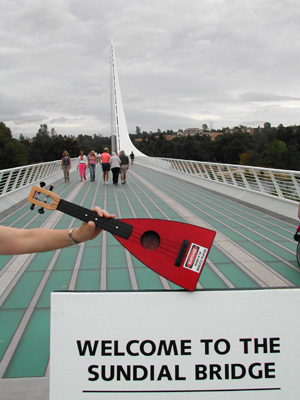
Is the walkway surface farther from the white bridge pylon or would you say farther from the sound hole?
the white bridge pylon

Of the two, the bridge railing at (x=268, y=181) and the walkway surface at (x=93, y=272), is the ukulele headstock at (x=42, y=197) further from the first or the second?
the bridge railing at (x=268, y=181)

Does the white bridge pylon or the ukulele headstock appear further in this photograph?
the white bridge pylon

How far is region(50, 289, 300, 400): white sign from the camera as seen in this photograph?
6.48 ft

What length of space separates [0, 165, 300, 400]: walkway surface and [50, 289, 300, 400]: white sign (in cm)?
98

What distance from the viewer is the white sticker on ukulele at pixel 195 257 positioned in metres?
2.10

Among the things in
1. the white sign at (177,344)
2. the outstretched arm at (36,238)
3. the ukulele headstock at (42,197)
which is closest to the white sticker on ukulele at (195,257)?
the white sign at (177,344)

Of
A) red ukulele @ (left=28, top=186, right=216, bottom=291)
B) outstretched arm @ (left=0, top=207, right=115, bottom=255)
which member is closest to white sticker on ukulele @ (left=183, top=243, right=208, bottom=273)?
red ukulele @ (left=28, top=186, right=216, bottom=291)

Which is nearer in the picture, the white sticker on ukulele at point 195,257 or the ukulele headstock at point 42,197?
the white sticker on ukulele at point 195,257

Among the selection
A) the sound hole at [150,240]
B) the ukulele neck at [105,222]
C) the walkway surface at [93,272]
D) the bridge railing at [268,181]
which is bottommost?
the walkway surface at [93,272]

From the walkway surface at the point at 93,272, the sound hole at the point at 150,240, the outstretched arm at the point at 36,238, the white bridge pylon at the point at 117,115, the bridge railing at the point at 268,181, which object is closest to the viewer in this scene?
the outstretched arm at the point at 36,238

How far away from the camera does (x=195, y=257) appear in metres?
2.12

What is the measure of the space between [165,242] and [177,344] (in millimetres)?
525

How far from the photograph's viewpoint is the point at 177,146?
15100cm

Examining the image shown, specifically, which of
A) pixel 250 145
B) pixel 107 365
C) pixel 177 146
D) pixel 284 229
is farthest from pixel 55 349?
pixel 177 146
